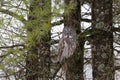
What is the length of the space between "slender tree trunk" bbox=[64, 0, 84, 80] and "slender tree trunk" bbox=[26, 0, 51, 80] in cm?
25

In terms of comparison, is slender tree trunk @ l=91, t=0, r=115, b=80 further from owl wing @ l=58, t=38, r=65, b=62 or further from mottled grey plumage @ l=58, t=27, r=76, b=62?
owl wing @ l=58, t=38, r=65, b=62

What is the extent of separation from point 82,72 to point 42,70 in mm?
608

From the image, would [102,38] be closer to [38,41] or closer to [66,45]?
[66,45]

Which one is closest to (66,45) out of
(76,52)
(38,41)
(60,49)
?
(60,49)

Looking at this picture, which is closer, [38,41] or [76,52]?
[38,41]

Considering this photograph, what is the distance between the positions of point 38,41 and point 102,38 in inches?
32.3

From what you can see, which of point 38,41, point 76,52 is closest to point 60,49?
point 38,41

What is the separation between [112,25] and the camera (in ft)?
13.1

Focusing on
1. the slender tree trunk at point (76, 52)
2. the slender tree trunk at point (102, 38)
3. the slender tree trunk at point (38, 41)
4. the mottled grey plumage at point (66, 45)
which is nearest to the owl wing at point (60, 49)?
the mottled grey plumage at point (66, 45)

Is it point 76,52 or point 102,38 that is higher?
point 102,38

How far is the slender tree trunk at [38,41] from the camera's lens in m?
3.13

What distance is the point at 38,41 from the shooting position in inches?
135

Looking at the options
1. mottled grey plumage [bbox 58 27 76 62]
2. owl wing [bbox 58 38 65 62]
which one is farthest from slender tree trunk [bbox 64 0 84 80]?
owl wing [bbox 58 38 65 62]

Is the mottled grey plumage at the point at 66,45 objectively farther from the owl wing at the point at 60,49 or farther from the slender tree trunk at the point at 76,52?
the slender tree trunk at the point at 76,52
